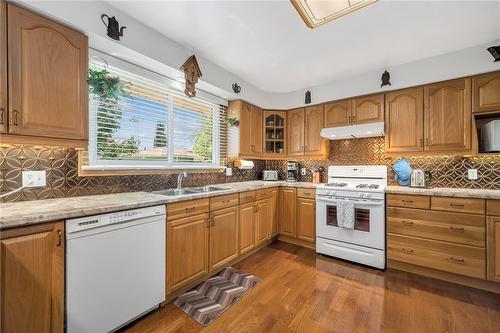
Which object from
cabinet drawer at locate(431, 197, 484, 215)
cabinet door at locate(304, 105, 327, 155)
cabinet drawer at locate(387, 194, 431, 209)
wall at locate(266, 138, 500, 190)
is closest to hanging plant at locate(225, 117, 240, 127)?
cabinet door at locate(304, 105, 327, 155)

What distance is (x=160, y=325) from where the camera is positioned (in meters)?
1.62

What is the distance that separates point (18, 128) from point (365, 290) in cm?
303

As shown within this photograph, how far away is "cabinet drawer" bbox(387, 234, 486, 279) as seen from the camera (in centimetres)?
210

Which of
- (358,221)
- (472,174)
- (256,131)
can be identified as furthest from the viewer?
(256,131)

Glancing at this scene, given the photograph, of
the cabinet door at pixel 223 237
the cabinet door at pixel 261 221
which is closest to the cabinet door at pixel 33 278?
the cabinet door at pixel 223 237

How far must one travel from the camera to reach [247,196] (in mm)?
2744

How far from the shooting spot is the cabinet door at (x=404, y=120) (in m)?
2.63

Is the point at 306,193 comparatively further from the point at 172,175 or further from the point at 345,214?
the point at 172,175

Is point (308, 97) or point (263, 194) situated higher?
point (308, 97)

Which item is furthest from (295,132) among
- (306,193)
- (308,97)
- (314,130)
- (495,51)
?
(495,51)

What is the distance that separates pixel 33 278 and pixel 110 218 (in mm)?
453

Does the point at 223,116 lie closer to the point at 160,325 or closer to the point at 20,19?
the point at 20,19

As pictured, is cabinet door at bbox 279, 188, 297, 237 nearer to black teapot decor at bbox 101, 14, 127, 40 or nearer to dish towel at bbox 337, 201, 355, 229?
dish towel at bbox 337, 201, 355, 229

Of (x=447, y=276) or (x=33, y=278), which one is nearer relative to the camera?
(x=33, y=278)
